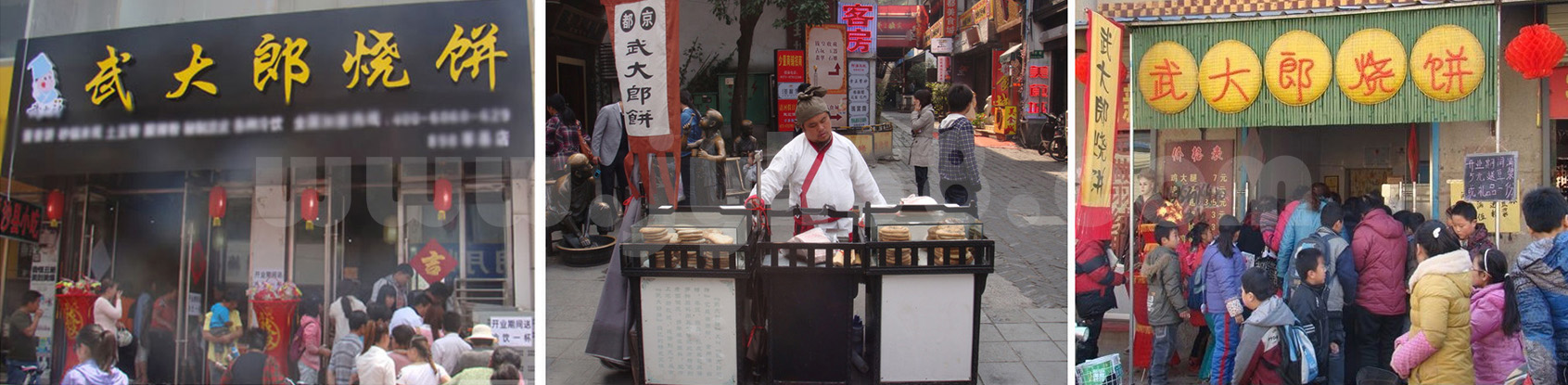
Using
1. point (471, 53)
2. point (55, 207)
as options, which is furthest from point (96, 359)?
point (471, 53)

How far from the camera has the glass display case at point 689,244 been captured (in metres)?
4.73

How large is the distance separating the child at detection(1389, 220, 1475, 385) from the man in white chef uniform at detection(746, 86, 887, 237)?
2.98 metres

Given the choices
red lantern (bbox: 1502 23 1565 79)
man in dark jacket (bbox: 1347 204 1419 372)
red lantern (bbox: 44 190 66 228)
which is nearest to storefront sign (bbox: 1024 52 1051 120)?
red lantern (bbox: 1502 23 1565 79)

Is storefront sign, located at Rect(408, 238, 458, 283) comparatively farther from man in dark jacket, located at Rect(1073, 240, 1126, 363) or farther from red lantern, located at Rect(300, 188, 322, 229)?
man in dark jacket, located at Rect(1073, 240, 1126, 363)

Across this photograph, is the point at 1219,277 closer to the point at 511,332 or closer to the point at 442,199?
the point at 511,332

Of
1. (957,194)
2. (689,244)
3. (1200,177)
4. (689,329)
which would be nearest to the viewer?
(689,244)

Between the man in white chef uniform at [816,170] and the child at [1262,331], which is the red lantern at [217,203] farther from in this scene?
the child at [1262,331]

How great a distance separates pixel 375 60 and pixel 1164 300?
457 cm

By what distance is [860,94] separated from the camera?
15.7 m

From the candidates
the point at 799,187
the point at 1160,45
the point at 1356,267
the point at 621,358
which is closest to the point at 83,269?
the point at 621,358

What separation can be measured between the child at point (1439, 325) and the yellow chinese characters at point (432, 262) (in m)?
5.06

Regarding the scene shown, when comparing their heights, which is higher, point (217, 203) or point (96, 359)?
point (217, 203)

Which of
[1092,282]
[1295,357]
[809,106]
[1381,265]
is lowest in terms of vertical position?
[1295,357]

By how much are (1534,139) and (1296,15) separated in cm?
179
